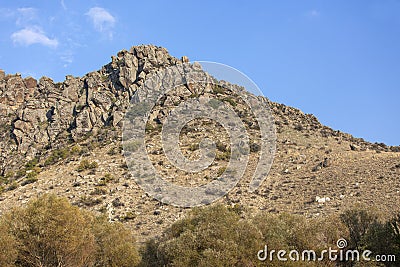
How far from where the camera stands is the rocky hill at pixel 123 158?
4559 centimetres

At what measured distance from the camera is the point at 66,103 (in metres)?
77.8

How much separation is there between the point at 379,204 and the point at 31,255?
99.0ft

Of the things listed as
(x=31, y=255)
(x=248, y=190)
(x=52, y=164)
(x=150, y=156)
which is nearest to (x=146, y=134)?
(x=150, y=156)

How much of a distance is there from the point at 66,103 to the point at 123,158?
2557 centimetres

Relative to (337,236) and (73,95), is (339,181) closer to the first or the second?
(337,236)

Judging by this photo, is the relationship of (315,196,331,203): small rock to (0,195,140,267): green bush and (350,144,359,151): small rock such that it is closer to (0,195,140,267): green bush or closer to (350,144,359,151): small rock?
(350,144,359,151): small rock

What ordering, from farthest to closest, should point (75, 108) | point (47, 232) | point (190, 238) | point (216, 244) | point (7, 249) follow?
point (75, 108)
point (47, 232)
point (190, 238)
point (7, 249)
point (216, 244)

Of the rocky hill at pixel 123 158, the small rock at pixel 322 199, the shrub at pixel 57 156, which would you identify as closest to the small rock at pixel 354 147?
the rocky hill at pixel 123 158

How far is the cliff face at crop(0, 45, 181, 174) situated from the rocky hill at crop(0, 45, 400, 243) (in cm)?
18

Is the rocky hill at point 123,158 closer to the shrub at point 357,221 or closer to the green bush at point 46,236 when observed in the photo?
the shrub at point 357,221

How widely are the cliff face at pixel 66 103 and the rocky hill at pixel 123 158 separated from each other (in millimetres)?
180

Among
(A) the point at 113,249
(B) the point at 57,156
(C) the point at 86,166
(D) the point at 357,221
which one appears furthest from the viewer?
(B) the point at 57,156

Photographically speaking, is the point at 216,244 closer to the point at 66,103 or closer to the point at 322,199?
the point at 322,199

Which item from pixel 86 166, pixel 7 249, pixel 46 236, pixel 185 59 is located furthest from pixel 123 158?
pixel 185 59
